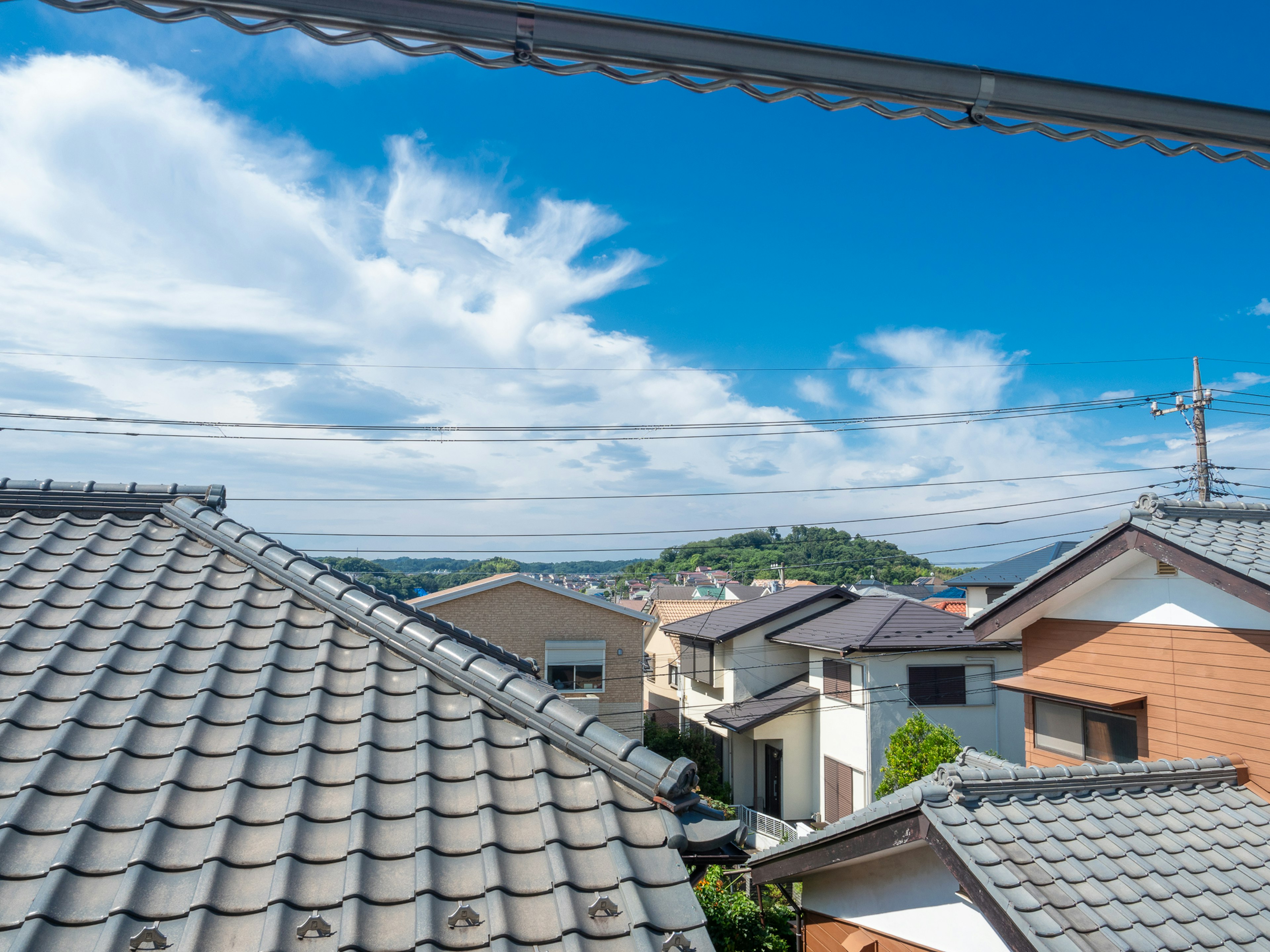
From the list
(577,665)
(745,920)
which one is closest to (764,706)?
(577,665)

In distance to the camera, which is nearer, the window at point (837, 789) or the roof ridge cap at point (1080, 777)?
the roof ridge cap at point (1080, 777)

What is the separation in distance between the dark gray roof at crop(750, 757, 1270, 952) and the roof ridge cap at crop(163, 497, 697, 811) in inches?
124

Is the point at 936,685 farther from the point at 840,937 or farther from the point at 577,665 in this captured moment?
the point at 840,937

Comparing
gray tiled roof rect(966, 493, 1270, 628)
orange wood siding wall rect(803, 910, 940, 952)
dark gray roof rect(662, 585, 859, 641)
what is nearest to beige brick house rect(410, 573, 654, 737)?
dark gray roof rect(662, 585, 859, 641)

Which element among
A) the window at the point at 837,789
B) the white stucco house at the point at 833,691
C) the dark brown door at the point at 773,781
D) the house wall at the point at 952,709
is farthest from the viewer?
the dark brown door at the point at 773,781

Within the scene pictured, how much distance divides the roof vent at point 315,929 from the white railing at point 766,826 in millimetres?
18637

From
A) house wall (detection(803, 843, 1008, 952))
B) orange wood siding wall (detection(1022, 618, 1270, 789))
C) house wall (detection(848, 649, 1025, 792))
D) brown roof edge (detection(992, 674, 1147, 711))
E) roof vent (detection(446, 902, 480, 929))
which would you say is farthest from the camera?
house wall (detection(848, 649, 1025, 792))

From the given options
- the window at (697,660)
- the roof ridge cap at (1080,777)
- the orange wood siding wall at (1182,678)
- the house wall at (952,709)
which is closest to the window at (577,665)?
the window at (697,660)

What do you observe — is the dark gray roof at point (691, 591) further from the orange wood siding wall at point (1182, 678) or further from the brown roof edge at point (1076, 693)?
the orange wood siding wall at point (1182, 678)

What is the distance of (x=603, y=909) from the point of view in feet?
9.22

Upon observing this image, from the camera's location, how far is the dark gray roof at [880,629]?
21.8 metres

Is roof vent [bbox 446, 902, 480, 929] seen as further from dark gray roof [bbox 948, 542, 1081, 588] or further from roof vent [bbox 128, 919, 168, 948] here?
dark gray roof [bbox 948, 542, 1081, 588]

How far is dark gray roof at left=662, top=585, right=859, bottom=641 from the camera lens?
2664 centimetres

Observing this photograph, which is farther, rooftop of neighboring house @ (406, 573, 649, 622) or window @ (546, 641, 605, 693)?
window @ (546, 641, 605, 693)
